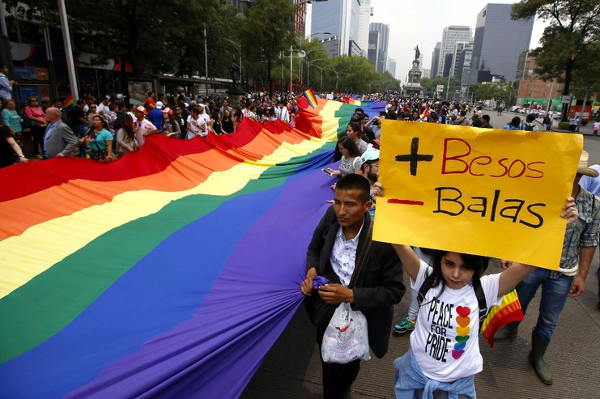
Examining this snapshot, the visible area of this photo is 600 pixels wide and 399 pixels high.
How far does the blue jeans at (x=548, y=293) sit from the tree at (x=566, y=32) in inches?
1425

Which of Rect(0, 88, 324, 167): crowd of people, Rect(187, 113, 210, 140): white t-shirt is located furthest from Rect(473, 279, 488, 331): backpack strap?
Rect(187, 113, 210, 140): white t-shirt

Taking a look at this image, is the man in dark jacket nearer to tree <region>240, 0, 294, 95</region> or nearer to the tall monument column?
tree <region>240, 0, 294, 95</region>

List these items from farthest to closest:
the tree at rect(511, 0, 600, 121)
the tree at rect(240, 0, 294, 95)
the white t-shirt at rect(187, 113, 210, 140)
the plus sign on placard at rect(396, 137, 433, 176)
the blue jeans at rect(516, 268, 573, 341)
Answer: the tree at rect(511, 0, 600, 121), the tree at rect(240, 0, 294, 95), the white t-shirt at rect(187, 113, 210, 140), the blue jeans at rect(516, 268, 573, 341), the plus sign on placard at rect(396, 137, 433, 176)

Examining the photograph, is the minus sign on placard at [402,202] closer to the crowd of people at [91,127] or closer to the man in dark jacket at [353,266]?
the man in dark jacket at [353,266]

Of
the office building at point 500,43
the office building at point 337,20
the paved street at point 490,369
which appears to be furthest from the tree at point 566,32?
the office building at point 500,43

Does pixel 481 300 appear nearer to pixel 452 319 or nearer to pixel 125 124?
pixel 452 319

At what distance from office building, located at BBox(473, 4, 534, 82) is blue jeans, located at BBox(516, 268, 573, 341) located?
183 metres

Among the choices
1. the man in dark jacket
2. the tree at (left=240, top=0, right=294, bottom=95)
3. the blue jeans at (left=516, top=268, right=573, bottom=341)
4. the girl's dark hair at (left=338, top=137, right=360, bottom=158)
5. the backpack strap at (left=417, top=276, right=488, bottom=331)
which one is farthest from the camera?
the tree at (left=240, top=0, right=294, bottom=95)

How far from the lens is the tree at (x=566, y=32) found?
31.4m

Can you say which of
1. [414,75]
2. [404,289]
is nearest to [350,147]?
[404,289]

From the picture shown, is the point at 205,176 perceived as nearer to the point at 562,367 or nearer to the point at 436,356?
the point at 436,356

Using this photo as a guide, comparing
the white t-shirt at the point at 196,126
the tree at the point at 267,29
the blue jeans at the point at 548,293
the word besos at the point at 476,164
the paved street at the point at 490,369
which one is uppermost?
the tree at the point at 267,29

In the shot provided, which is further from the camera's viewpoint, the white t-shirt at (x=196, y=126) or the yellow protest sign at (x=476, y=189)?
the white t-shirt at (x=196, y=126)

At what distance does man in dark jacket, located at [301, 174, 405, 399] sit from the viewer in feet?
7.39
